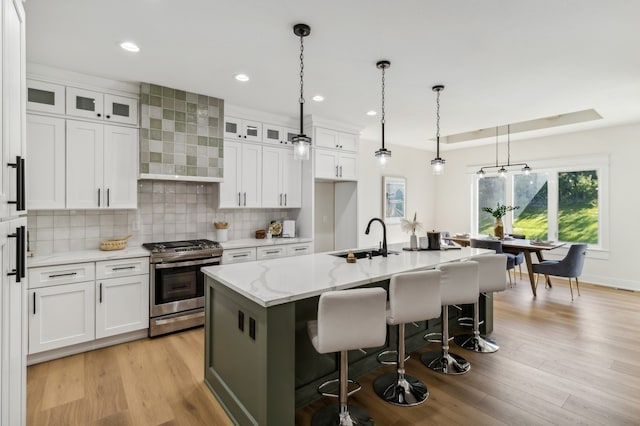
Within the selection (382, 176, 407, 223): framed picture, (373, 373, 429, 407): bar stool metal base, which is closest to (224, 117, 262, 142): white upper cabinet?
(382, 176, 407, 223): framed picture

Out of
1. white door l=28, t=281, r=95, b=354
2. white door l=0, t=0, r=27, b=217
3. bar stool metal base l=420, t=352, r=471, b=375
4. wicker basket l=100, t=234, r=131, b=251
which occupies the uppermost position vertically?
white door l=0, t=0, r=27, b=217

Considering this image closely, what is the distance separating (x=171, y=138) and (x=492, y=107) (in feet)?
13.7

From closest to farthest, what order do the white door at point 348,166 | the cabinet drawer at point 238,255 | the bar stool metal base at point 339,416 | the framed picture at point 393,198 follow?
the bar stool metal base at point 339,416
the cabinet drawer at point 238,255
the white door at point 348,166
the framed picture at point 393,198

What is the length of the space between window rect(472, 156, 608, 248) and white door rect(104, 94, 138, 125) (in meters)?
6.79

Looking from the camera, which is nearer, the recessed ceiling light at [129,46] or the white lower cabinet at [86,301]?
the recessed ceiling light at [129,46]

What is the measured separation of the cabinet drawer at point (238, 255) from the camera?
396cm

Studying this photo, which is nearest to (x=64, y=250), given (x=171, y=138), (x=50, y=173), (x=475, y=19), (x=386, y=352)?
(x=50, y=173)

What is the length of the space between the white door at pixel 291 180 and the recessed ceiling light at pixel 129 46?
2.35 meters

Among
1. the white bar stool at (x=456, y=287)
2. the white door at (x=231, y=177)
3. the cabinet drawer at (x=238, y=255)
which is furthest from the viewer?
the white door at (x=231, y=177)

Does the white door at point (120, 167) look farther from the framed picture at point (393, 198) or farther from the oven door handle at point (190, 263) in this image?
the framed picture at point (393, 198)

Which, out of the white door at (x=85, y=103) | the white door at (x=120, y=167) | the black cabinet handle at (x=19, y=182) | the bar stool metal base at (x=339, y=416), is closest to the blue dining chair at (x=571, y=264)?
the bar stool metal base at (x=339, y=416)

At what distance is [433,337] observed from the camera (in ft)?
10.7

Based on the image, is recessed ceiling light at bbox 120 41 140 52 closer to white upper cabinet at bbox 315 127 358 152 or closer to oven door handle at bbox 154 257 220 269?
oven door handle at bbox 154 257 220 269

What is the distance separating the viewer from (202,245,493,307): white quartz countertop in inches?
73.6
